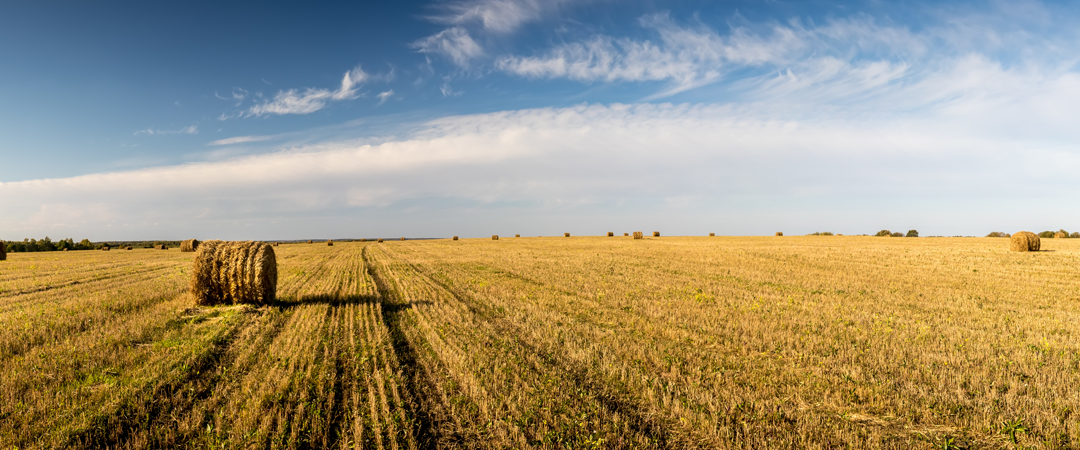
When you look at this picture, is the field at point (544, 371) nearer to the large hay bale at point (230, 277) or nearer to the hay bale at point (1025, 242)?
the large hay bale at point (230, 277)

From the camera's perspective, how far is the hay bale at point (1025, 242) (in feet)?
88.7

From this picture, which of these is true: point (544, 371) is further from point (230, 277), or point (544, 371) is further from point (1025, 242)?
point (1025, 242)

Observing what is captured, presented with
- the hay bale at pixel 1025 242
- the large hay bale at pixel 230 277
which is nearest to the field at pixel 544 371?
the large hay bale at pixel 230 277

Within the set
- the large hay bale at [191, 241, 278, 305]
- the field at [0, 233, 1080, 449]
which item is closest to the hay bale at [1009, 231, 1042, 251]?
the field at [0, 233, 1080, 449]

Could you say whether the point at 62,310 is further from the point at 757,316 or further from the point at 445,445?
the point at 757,316

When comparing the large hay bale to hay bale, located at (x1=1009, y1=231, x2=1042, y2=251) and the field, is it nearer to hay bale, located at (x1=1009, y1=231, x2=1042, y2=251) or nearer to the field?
the field

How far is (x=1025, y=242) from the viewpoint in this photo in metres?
27.1

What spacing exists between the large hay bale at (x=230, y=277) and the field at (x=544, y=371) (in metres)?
0.69

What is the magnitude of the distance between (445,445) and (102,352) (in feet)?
23.1

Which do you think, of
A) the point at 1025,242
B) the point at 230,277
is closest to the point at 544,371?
the point at 230,277

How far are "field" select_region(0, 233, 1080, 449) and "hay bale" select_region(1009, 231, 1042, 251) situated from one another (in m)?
18.1

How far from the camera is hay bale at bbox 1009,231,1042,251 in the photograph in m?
27.0

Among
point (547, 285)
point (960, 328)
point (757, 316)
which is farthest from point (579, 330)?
point (960, 328)

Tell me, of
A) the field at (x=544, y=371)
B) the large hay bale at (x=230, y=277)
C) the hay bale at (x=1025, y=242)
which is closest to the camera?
the field at (x=544, y=371)
